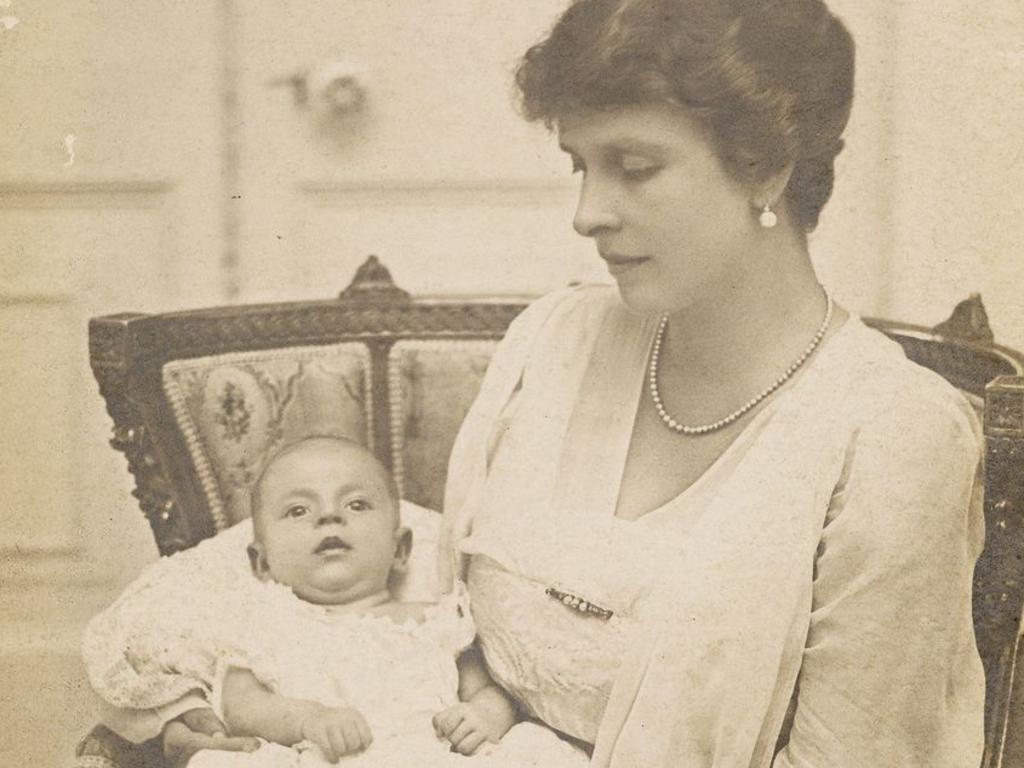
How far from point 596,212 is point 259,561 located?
0.52m

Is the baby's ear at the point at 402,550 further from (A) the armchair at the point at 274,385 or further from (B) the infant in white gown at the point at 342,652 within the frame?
(A) the armchair at the point at 274,385

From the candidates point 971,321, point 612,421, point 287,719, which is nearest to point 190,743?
point 287,719

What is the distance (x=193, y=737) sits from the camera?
1.10m

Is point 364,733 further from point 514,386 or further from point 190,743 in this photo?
→ point 514,386

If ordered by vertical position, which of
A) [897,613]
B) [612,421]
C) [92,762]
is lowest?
[92,762]

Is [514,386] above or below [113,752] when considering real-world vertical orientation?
above

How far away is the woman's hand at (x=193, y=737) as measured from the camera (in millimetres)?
1078

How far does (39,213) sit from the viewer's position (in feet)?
3.91

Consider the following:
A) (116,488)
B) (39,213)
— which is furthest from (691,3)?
(116,488)

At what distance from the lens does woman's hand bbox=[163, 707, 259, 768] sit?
108cm

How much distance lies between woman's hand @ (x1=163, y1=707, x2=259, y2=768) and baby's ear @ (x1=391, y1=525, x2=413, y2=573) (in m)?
0.24

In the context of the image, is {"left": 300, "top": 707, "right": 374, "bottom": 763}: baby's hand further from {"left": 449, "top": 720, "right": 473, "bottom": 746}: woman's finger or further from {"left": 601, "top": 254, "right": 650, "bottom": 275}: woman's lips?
{"left": 601, "top": 254, "right": 650, "bottom": 275}: woman's lips

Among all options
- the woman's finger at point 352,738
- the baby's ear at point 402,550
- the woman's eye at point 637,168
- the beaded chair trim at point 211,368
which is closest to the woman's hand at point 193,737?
the woman's finger at point 352,738

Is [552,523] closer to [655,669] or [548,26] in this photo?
[655,669]
